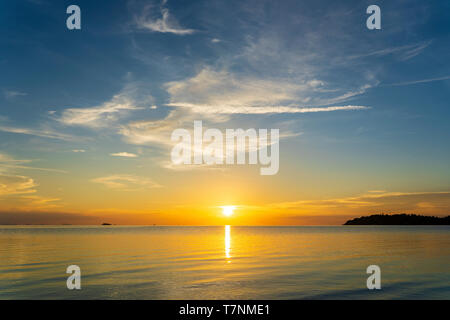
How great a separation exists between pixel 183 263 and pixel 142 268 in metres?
6.10

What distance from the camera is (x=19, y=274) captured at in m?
32.2

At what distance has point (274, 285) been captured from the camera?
27406 mm
